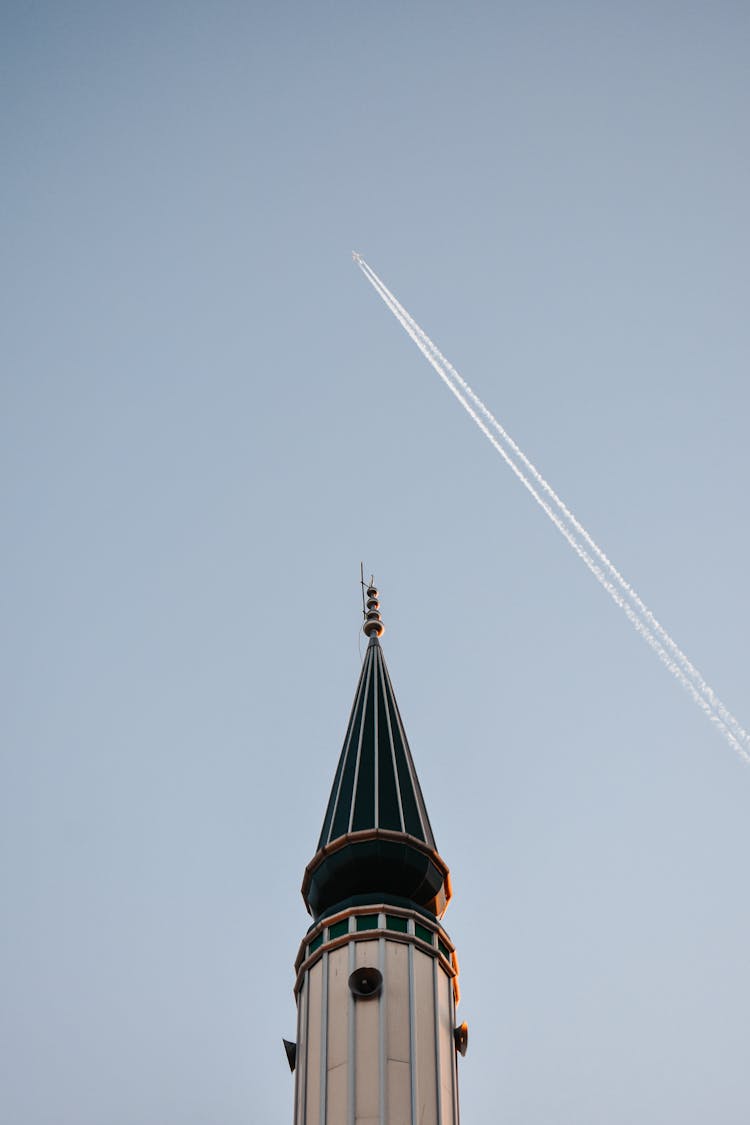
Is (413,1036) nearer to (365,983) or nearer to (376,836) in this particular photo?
(365,983)

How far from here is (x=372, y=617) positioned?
4375cm

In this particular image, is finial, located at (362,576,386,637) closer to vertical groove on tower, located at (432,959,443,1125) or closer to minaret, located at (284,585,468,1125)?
minaret, located at (284,585,468,1125)

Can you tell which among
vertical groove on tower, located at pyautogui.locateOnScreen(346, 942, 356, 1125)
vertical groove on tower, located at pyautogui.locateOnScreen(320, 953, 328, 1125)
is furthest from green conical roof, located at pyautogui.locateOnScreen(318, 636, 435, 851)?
vertical groove on tower, located at pyautogui.locateOnScreen(346, 942, 356, 1125)

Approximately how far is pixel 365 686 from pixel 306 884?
24.1 ft

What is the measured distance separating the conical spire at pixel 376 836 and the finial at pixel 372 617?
5587 millimetres

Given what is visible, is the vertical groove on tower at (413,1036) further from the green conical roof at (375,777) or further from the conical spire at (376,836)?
the green conical roof at (375,777)

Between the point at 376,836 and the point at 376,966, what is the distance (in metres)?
3.73

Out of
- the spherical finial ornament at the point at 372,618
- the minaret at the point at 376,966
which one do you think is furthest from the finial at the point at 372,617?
the minaret at the point at 376,966

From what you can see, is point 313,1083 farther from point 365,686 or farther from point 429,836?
point 365,686

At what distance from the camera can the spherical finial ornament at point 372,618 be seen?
141 ft

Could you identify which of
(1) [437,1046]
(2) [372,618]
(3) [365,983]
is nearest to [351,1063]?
(3) [365,983]

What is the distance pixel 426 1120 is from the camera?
28.4 meters

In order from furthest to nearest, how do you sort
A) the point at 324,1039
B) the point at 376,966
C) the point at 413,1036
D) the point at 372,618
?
the point at 372,618 → the point at 376,966 → the point at 324,1039 → the point at 413,1036

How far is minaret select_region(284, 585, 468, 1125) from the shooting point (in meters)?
28.9
